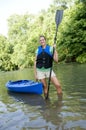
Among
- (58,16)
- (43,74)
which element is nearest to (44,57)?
(43,74)

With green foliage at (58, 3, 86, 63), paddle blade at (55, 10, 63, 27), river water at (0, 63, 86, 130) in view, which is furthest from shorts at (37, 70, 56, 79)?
green foliage at (58, 3, 86, 63)

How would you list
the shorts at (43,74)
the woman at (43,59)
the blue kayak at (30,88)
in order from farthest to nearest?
the blue kayak at (30,88), the shorts at (43,74), the woman at (43,59)

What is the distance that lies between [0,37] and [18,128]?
48474 millimetres

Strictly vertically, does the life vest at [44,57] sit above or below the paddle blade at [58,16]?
below

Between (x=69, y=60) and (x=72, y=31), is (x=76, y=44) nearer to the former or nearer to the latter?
(x=72, y=31)

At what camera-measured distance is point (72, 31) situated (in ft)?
109

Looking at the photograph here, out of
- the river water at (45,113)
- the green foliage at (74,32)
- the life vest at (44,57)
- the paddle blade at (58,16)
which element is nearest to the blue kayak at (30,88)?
the river water at (45,113)

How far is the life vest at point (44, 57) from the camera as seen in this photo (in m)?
8.62

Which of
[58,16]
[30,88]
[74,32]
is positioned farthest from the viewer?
[74,32]

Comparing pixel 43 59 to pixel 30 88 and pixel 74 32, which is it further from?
pixel 74 32

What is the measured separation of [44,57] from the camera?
865cm

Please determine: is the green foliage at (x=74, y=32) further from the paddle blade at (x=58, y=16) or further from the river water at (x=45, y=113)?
the river water at (x=45, y=113)

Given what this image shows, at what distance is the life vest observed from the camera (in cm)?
862

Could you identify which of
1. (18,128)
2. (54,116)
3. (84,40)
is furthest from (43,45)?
(84,40)
